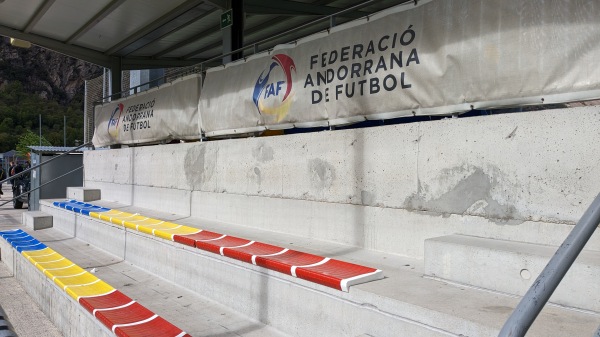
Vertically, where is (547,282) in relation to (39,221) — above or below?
above

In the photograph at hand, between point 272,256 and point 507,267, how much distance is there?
6.65 feet

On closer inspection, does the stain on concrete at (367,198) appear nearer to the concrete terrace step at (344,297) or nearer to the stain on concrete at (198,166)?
the concrete terrace step at (344,297)

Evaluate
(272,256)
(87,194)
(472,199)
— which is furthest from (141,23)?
(472,199)

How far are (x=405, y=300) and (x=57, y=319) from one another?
4.43 m

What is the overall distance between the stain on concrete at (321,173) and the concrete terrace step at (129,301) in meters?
1.75

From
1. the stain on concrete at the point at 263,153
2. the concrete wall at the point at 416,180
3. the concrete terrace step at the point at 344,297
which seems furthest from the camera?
the stain on concrete at the point at 263,153

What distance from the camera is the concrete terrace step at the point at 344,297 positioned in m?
2.68

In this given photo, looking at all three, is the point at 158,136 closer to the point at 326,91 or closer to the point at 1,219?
the point at 326,91

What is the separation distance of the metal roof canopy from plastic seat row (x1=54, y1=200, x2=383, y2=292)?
518cm

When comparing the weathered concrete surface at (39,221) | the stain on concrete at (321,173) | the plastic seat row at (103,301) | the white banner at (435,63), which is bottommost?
the plastic seat row at (103,301)

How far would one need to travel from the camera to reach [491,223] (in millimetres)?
3854

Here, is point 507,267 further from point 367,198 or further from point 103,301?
point 103,301

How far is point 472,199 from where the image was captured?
13.2ft

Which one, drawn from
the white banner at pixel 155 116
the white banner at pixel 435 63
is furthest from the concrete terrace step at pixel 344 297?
the white banner at pixel 155 116
